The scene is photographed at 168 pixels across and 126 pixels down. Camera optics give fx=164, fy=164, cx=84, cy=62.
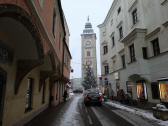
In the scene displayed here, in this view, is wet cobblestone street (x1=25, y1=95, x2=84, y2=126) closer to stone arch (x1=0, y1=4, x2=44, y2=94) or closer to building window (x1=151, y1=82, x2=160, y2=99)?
stone arch (x1=0, y1=4, x2=44, y2=94)

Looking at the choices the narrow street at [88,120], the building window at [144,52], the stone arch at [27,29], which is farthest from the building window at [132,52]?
the stone arch at [27,29]

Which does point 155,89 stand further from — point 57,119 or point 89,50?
point 89,50

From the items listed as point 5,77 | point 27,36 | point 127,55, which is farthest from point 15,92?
point 127,55

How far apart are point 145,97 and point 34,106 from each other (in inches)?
440

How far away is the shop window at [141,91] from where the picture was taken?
56.0 feet

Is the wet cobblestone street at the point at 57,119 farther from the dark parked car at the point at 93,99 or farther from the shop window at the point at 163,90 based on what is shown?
the shop window at the point at 163,90

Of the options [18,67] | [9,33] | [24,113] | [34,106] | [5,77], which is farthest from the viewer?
[34,106]

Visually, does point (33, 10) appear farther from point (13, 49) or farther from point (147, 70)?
point (147, 70)

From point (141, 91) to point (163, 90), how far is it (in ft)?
12.1

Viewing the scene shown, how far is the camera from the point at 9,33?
6.36 metres

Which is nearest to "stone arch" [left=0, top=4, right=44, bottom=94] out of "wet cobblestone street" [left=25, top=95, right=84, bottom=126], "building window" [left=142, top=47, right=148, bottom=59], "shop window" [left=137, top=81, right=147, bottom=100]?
"wet cobblestone street" [left=25, top=95, right=84, bottom=126]

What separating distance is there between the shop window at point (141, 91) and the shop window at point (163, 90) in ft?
9.01

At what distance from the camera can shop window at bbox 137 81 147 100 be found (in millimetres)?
17062

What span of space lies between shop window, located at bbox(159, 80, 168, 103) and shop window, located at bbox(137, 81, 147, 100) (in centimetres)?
275
